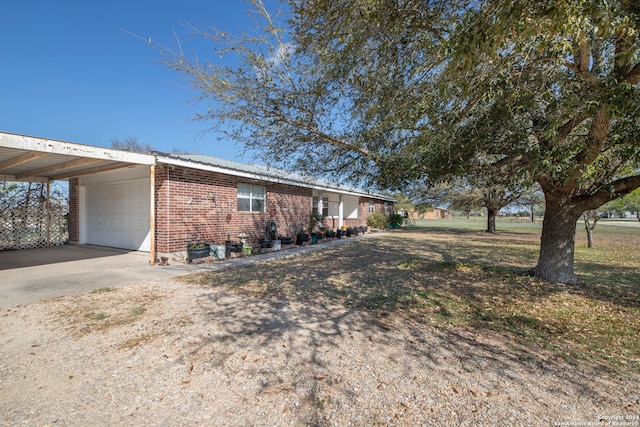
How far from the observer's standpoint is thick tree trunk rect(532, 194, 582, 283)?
6410 mm

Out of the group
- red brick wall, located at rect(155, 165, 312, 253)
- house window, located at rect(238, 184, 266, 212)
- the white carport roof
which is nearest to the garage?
the white carport roof

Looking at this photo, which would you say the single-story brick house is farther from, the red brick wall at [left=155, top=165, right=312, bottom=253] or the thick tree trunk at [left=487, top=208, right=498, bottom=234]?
the thick tree trunk at [left=487, top=208, right=498, bottom=234]

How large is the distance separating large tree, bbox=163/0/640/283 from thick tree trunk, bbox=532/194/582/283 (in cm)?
2

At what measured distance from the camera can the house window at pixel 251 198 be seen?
1135 cm

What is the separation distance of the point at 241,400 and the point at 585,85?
20.3ft

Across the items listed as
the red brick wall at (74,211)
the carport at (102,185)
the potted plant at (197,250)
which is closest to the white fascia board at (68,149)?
the carport at (102,185)

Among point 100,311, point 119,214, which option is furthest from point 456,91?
point 119,214

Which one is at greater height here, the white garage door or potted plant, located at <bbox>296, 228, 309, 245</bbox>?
the white garage door

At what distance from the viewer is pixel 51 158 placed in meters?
8.16

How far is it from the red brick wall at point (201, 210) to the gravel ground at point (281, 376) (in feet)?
15.0

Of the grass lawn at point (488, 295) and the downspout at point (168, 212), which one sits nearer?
the grass lawn at point (488, 295)

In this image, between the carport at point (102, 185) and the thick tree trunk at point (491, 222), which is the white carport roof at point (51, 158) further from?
the thick tree trunk at point (491, 222)

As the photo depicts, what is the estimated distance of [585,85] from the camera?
440 cm

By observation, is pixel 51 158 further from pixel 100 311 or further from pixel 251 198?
pixel 100 311
